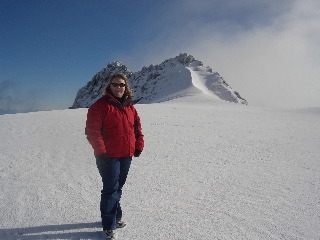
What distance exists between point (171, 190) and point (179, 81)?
3689 inches

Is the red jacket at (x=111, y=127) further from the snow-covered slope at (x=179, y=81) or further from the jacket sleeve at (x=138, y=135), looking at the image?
the snow-covered slope at (x=179, y=81)

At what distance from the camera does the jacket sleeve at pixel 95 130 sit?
3.69 m

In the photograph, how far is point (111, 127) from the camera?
393 cm

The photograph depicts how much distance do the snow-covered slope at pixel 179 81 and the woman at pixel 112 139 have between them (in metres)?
66.0

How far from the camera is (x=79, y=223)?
167 inches

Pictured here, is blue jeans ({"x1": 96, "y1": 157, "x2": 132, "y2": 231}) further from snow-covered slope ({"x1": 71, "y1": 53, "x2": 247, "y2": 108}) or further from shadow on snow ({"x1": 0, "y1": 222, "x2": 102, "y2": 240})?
snow-covered slope ({"x1": 71, "y1": 53, "x2": 247, "y2": 108})

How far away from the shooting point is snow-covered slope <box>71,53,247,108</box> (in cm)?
8718

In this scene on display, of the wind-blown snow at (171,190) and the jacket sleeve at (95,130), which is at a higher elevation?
the jacket sleeve at (95,130)

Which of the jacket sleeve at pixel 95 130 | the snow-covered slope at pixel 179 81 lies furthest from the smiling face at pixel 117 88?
the snow-covered slope at pixel 179 81

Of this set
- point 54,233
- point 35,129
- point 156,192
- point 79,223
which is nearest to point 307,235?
point 156,192

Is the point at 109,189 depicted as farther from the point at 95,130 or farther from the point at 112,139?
the point at 95,130

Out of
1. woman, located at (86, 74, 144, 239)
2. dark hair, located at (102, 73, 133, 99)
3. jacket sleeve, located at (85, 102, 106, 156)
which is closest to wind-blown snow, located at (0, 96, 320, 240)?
woman, located at (86, 74, 144, 239)

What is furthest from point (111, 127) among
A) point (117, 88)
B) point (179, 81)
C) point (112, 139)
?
point (179, 81)

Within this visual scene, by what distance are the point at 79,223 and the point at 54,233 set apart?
36 centimetres
